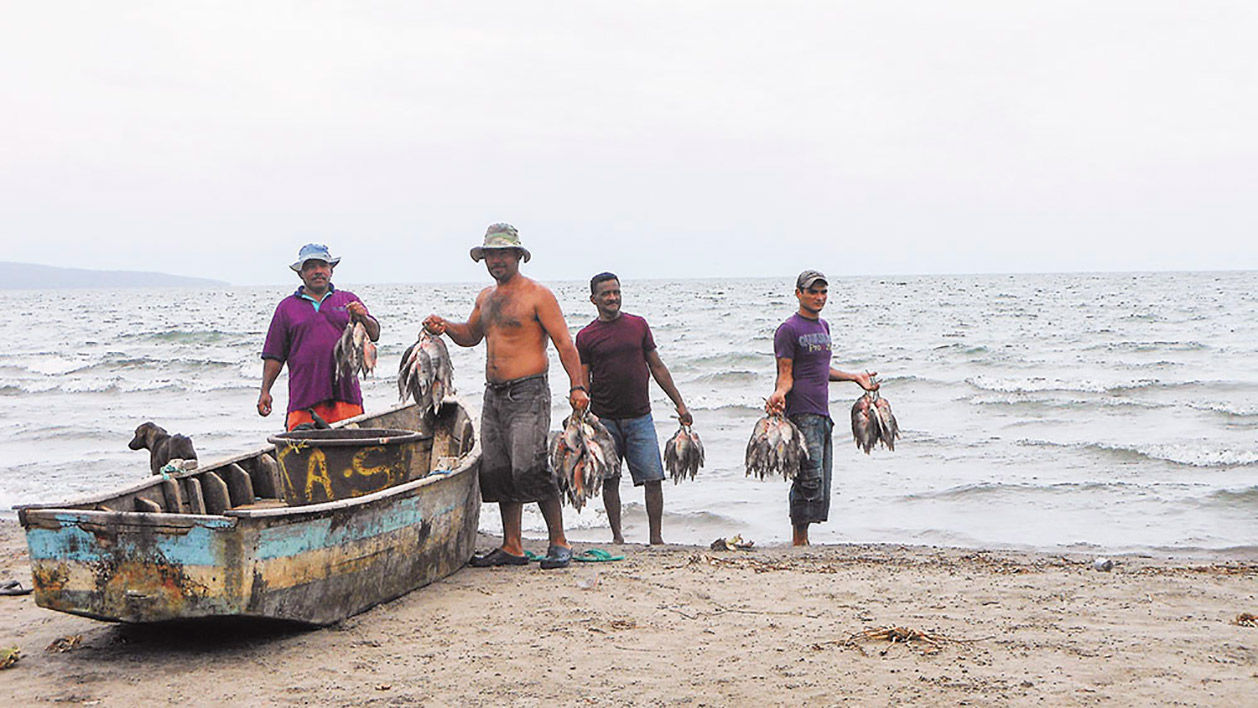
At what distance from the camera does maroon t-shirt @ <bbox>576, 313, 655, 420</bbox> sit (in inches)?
310

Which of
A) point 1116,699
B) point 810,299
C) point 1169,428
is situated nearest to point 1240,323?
point 1169,428

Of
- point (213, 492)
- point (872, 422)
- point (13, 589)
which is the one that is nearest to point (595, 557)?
point (872, 422)

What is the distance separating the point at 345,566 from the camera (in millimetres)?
5676

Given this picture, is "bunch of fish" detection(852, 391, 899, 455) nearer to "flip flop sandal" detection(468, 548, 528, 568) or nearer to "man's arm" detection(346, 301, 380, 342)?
"flip flop sandal" detection(468, 548, 528, 568)

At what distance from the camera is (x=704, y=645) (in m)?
5.39

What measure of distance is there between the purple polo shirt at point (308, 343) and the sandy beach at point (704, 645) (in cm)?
169

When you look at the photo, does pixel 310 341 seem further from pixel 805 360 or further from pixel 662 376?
pixel 805 360

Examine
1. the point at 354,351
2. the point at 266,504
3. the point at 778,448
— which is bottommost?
the point at 266,504

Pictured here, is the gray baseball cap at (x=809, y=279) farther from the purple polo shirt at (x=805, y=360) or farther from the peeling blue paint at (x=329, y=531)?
the peeling blue paint at (x=329, y=531)

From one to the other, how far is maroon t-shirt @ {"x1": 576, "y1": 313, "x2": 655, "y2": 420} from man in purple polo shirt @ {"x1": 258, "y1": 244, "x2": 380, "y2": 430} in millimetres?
1679

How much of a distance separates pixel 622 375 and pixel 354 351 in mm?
1920

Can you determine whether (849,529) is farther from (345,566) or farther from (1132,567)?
(345,566)

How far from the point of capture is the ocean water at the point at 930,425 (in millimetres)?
10602

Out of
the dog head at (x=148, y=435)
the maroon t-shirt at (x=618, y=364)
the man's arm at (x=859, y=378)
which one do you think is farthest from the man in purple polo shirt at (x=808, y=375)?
the dog head at (x=148, y=435)
